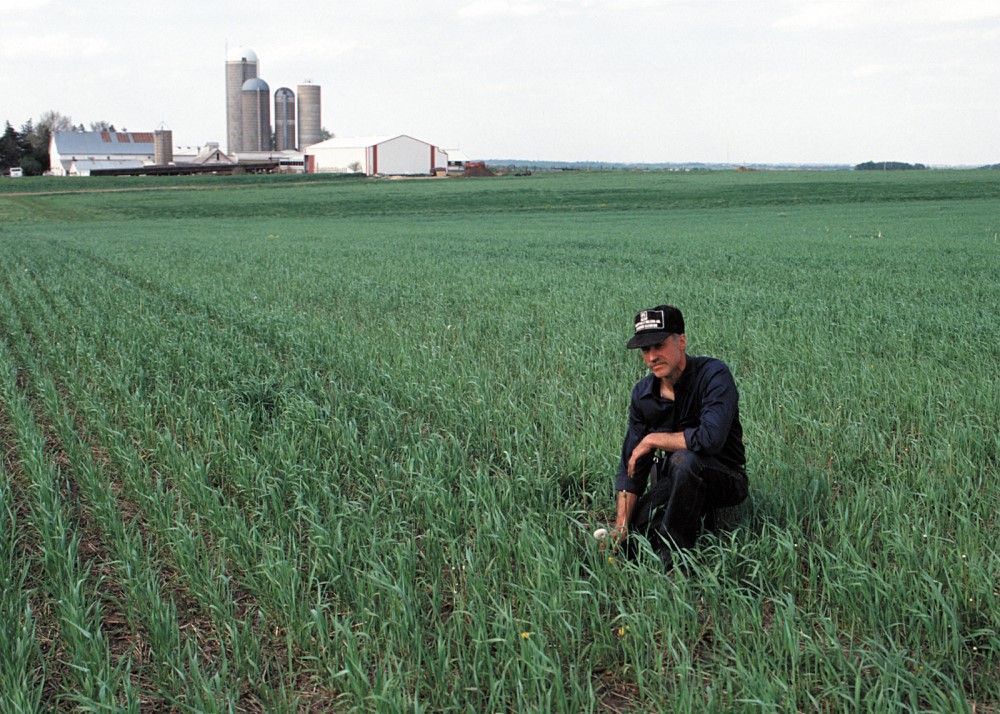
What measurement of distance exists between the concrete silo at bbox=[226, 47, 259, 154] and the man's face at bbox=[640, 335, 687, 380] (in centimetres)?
15124

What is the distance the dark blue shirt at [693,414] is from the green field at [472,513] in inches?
16.2

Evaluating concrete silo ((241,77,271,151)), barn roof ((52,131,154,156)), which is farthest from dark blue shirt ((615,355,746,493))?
concrete silo ((241,77,271,151))

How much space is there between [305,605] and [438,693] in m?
0.88

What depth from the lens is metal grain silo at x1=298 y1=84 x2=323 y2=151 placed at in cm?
14875

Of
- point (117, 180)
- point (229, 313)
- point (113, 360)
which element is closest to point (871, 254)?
point (229, 313)

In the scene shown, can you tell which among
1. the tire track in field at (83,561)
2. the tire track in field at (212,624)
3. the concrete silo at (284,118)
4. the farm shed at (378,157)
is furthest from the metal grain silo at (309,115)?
the tire track in field at (212,624)

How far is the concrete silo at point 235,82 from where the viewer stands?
14700 centimetres

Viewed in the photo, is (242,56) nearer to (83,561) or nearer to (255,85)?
(255,85)

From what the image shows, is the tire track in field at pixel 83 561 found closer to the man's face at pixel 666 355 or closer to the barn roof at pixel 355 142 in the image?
the man's face at pixel 666 355

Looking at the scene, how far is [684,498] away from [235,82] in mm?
155535

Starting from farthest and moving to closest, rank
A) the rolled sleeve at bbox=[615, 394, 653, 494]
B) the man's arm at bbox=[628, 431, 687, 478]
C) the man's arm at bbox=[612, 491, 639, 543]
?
the rolled sleeve at bbox=[615, 394, 653, 494], the man's arm at bbox=[612, 491, 639, 543], the man's arm at bbox=[628, 431, 687, 478]

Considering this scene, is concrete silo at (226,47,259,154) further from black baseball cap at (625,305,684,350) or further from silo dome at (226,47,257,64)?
black baseball cap at (625,305,684,350)

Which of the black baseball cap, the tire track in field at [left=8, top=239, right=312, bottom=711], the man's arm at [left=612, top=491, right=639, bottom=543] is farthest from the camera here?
the man's arm at [left=612, top=491, right=639, bottom=543]

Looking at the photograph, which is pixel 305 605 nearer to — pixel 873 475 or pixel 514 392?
pixel 873 475
